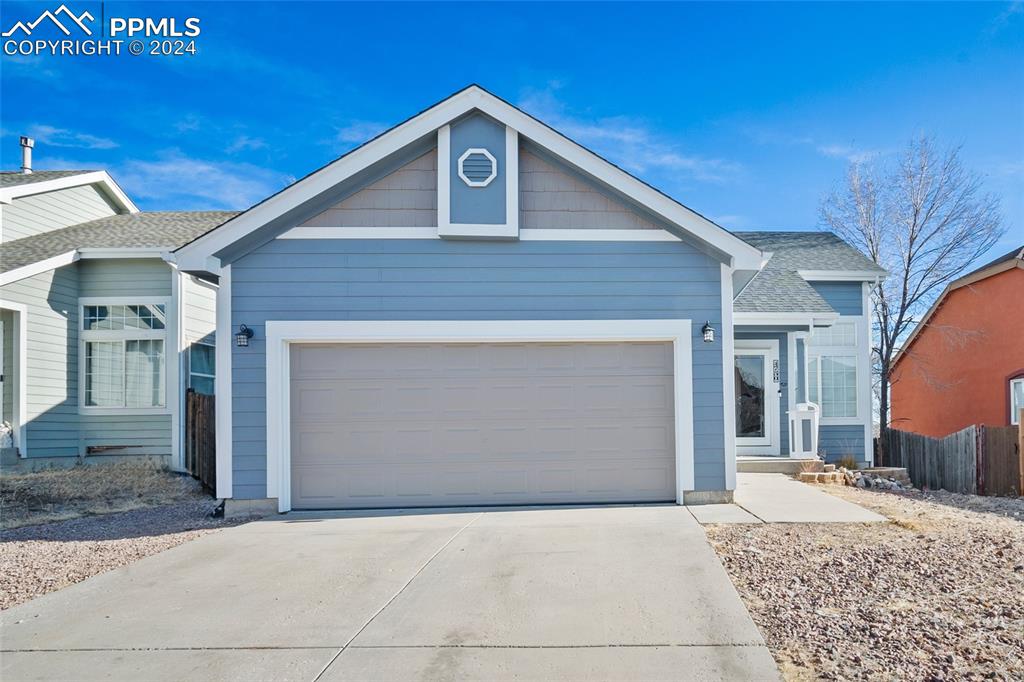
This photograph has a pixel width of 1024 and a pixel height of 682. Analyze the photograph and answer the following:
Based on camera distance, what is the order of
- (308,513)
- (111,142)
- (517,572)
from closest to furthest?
(517,572), (308,513), (111,142)

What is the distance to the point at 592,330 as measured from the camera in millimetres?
9039

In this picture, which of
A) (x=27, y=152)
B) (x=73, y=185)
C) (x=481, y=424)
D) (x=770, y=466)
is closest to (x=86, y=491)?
(x=481, y=424)

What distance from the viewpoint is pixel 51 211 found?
575 inches

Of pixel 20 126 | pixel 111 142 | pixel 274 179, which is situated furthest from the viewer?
pixel 274 179

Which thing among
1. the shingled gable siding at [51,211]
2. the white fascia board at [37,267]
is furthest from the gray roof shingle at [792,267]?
the shingled gable siding at [51,211]

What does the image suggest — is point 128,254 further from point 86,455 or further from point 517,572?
point 517,572

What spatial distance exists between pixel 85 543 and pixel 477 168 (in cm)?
595

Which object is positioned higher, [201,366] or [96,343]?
[96,343]

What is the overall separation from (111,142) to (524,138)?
13.1 metres

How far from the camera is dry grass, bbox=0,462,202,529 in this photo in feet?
30.8

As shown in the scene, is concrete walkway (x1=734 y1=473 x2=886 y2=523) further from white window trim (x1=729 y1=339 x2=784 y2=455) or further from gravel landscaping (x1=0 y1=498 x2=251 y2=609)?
gravel landscaping (x1=0 y1=498 x2=251 y2=609)

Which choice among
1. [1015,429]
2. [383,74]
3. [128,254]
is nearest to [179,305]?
[128,254]

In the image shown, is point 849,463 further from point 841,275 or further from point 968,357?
point 968,357

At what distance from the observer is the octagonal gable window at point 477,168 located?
8977 millimetres
